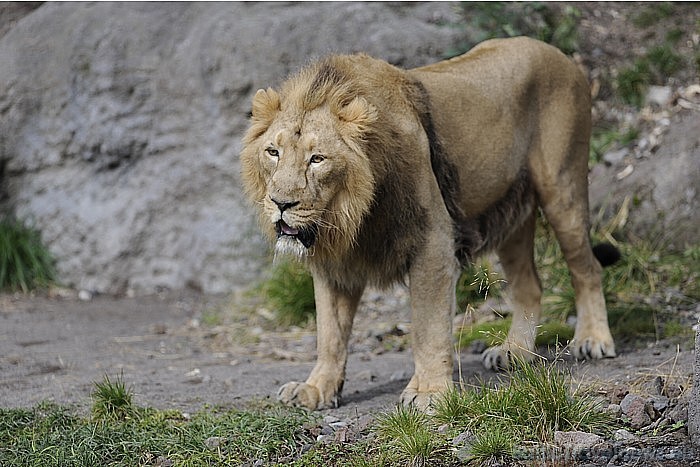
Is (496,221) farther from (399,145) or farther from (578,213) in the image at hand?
(399,145)

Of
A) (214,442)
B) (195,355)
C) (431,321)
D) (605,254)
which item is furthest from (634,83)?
(214,442)

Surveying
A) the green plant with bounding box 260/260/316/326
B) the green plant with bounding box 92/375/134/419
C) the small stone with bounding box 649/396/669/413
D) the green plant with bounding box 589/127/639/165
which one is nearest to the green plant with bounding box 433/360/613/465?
Answer: the small stone with bounding box 649/396/669/413

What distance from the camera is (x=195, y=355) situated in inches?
279

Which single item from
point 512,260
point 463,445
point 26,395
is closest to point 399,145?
point 463,445

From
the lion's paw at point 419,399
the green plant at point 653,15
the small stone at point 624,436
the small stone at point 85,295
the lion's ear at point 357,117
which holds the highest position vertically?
the lion's ear at point 357,117

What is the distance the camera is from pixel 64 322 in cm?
816

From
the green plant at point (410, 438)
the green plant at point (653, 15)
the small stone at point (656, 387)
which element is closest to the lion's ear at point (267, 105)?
the green plant at point (410, 438)

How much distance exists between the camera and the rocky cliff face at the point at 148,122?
9094mm

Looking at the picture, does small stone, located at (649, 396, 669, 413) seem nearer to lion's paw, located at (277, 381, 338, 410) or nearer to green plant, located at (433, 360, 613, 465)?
green plant, located at (433, 360, 613, 465)

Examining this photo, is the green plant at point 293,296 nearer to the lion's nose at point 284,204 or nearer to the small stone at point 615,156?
the small stone at point 615,156

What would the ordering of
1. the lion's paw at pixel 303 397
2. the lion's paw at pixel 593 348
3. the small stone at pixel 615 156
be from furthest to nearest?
the small stone at pixel 615 156, the lion's paw at pixel 593 348, the lion's paw at pixel 303 397

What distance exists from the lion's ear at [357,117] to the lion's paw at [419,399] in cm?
129

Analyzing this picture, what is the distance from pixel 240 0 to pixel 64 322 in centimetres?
363

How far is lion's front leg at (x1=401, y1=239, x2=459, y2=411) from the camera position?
4.75 m
